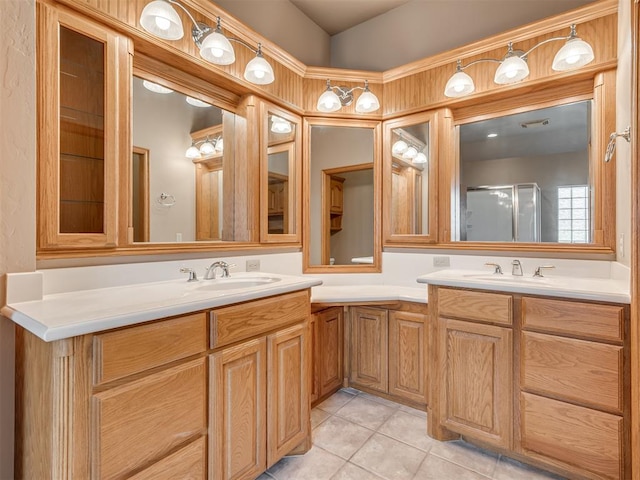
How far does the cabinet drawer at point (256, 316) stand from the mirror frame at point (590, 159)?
1355mm

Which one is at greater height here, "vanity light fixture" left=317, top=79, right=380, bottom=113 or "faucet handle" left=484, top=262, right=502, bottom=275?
"vanity light fixture" left=317, top=79, right=380, bottom=113

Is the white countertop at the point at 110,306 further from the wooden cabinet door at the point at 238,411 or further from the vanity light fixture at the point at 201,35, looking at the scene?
the vanity light fixture at the point at 201,35

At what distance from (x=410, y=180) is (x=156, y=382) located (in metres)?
2.19

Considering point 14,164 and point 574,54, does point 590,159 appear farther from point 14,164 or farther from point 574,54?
point 14,164

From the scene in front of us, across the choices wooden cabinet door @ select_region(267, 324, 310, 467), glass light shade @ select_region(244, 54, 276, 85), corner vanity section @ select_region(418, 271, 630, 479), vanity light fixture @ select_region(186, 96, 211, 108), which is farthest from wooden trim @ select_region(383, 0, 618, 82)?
wooden cabinet door @ select_region(267, 324, 310, 467)

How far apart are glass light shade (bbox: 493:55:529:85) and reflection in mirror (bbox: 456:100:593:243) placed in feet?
1.26

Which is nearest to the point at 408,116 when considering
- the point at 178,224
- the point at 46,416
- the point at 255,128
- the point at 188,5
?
the point at 255,128

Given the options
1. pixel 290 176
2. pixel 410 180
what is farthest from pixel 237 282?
pixel 410 180

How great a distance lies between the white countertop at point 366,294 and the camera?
2209 mm

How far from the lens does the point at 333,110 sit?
8.42ft

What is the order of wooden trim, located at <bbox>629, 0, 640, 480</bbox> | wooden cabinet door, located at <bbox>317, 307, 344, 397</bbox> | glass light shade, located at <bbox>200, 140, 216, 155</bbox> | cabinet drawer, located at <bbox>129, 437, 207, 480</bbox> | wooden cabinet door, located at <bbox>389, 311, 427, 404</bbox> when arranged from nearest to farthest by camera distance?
cabinet drawer, located at <bbox>129, 437, 207, 480</bbox>, wooden trim, located at <bbox>629, 0, 640, 480</bbox>, glass light shade, located at <bbox>200, 140, 216, 155</bbox>, wooden cabinet door, located at <bbox>389, 311, 427, 404</bbox>, wooden cabinet door, located at <bbox>317, 307, 344, 397</bbox>

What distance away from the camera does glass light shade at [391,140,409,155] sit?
2676 mm

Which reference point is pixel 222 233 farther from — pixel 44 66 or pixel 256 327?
pixel 44 66

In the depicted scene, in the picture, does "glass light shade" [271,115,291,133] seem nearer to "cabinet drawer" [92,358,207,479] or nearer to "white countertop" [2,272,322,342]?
"white countertop" [2,272,322,342]
